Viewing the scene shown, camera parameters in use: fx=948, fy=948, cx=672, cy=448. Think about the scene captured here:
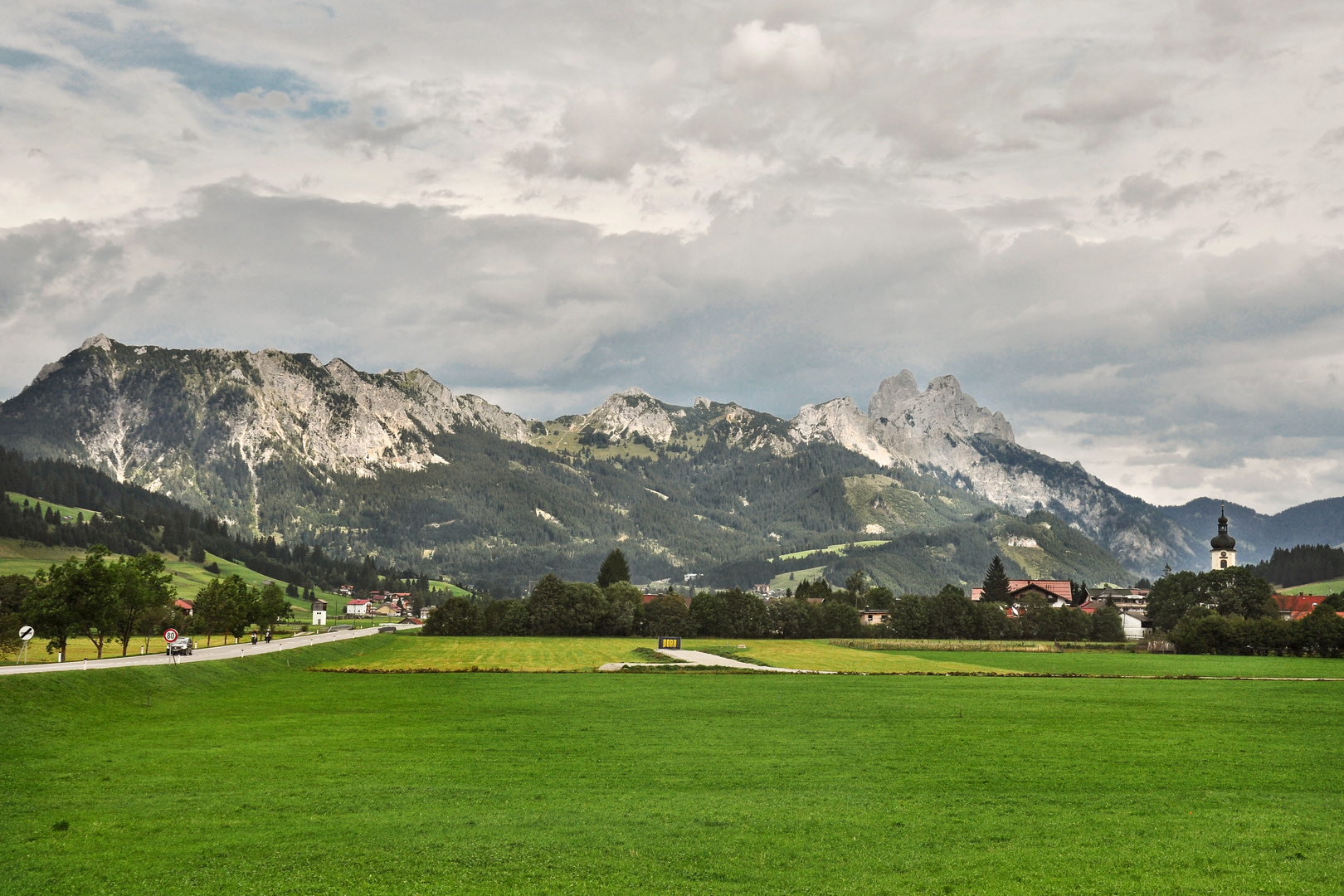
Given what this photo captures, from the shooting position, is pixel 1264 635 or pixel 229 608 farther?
pixel 229 608

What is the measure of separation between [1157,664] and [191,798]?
331ft

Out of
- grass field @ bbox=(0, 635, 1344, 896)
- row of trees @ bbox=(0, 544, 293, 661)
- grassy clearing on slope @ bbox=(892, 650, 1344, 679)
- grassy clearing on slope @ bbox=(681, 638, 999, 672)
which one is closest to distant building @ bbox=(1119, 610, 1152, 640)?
grassy clearing on slope @ bbox=(892, 650, 1344, 679)

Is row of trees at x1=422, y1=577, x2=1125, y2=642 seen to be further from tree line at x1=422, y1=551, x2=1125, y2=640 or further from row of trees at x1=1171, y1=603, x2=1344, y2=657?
row of trees at x1=1171, y1=603, x2=1344, y2=657

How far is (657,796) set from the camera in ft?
101

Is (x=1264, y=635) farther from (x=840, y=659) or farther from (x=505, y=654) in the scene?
(x=505, y=654)

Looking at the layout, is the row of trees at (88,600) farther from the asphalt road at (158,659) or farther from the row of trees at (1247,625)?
the row of trees at (1247,625)

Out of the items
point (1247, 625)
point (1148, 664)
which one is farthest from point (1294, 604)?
point (1148, 664)

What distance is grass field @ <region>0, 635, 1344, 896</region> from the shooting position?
2244 cm

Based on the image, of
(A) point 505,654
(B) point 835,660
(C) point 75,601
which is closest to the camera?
(C) point 75,601

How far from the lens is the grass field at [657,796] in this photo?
883 inches

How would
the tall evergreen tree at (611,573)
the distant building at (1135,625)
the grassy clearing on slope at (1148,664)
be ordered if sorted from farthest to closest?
the tall evergreen tree at (611,573)
the distant building at (1135,625)
the grassy clearing on slope at (1148,664)

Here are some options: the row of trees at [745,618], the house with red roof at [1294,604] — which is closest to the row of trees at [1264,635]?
the row of trees at [745,618]

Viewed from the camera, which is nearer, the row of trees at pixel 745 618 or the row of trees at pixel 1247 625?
the row of trees at pixel 1247 625

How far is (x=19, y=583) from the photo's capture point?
442ft
